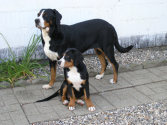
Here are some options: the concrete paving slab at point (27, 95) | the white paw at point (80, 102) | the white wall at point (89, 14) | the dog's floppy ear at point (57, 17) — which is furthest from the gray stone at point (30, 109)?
the white wall at point (89, 14)

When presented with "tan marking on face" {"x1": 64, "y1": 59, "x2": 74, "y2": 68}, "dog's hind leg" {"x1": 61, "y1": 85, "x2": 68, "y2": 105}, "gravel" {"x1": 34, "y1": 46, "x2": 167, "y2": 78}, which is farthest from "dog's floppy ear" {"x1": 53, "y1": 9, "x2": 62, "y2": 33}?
"gravel" {"x1": 34, "y1": 46, "x2": 167, "y2": 78}

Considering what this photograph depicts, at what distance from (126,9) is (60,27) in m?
2.33

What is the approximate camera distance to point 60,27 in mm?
5090

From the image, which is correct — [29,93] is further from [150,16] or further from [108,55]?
[150,16]

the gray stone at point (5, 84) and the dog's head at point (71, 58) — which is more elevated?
the dog's head at point (71, 58)

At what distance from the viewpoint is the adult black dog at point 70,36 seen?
16.3ft

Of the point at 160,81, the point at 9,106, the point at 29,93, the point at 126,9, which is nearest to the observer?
the point at 9,106

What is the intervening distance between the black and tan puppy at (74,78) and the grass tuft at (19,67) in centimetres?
107

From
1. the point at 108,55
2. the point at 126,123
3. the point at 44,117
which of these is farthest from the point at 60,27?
the point at 126,123

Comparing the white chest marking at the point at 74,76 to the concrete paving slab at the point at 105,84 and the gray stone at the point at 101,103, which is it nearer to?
the gray stone at the point at 101,103

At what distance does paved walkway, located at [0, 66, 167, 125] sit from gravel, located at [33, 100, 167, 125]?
5.3 inches

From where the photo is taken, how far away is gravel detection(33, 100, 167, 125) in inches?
176

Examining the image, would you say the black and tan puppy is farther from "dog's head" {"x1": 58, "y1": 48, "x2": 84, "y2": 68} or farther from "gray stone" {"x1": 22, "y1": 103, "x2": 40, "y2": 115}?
"gray stone" {"x1": 22, "y1": 103, "x2": 40, "y2": 115}

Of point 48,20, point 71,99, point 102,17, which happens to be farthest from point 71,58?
point 102,17
